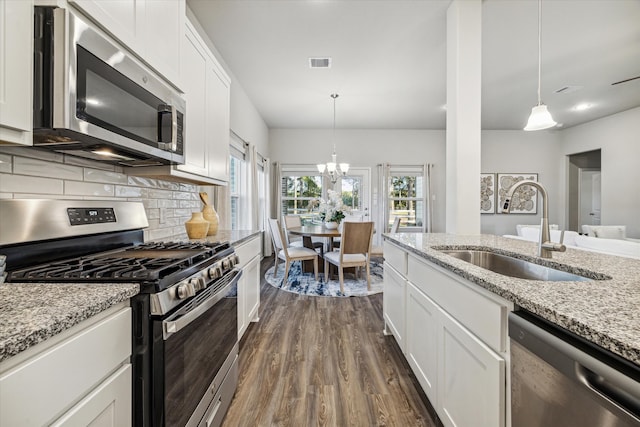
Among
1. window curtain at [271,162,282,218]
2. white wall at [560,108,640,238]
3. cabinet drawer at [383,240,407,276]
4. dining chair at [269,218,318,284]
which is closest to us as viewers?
cabinet drawer at [383,240,407,276]

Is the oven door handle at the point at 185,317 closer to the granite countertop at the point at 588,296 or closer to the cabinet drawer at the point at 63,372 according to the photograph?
the cabinet drawer at the point at 63,372

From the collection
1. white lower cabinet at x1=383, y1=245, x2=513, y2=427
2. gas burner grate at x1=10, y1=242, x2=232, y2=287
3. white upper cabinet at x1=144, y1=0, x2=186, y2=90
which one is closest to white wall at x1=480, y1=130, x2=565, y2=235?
white lower cabinet at x1=383, y1=245, x2=513, y2=427

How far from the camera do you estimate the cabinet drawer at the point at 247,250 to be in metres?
1.95

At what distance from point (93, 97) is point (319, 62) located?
2835 millimetres

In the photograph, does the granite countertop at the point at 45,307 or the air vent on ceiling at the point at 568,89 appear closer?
the granite countertop at the point at 45,307

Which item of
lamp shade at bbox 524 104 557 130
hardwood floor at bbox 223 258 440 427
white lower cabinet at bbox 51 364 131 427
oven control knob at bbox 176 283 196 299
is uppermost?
lamp shade at bbox 524 104 557 130

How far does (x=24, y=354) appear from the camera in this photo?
518 millimetres

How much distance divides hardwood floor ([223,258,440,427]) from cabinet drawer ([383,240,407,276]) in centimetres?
66

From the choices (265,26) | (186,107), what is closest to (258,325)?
(186,107)

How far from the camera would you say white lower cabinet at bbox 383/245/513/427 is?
861 mm

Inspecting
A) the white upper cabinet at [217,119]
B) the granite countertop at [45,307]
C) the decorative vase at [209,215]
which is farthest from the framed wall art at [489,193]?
the granite countertop at [45,307]

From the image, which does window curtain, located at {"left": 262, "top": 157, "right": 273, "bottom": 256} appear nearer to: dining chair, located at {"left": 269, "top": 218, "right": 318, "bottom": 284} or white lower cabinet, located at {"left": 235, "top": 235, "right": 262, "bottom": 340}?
dining chair, located at {"left": 269, "top": 218, "right": 318, "bottom": 284}

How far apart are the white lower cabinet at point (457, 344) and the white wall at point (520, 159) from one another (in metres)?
5.65

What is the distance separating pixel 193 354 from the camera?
1.06 m
